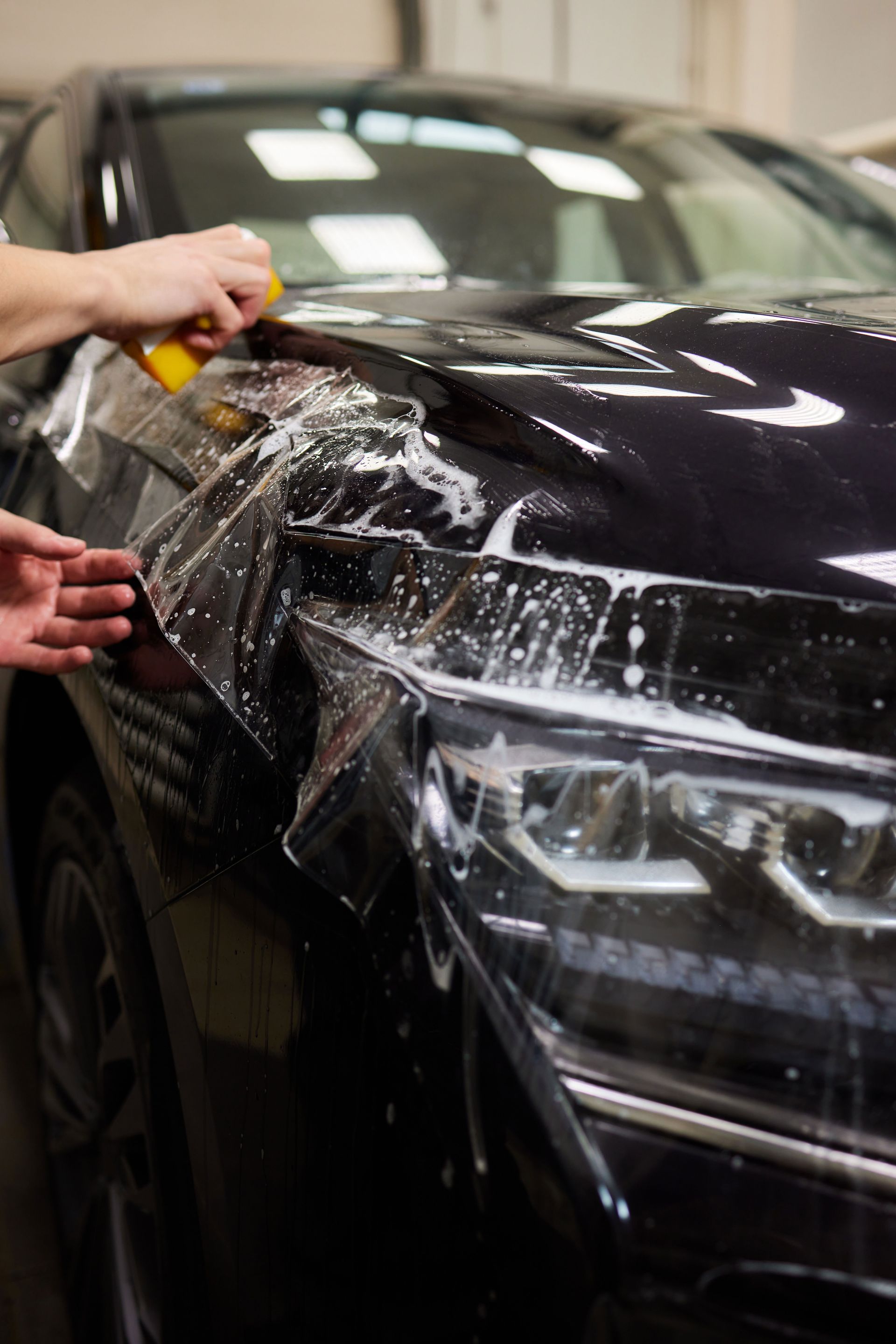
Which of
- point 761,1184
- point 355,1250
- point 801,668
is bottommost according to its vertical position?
point 355,1250

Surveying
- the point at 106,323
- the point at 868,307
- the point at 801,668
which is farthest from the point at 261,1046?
the point at 868,307

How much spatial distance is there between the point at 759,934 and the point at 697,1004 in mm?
44

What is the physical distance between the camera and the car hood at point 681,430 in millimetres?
523

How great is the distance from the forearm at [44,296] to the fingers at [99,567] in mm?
212

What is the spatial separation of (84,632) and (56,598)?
55mm

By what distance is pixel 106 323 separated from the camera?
0.93m

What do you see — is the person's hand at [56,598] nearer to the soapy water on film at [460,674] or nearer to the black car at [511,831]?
the black car at [511,831]

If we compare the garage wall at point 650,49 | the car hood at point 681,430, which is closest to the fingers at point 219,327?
the car hood at point 681,430

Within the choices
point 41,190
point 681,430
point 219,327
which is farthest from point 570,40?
point 681,430

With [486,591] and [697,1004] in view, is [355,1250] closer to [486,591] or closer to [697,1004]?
[697,1004]

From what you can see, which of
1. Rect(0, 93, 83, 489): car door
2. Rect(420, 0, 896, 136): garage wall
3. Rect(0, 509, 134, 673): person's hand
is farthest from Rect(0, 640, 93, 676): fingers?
Rect(420, 0, 896, 136): garage wall

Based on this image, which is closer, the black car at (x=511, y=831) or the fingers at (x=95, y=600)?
the black car at (x=511, y=831)

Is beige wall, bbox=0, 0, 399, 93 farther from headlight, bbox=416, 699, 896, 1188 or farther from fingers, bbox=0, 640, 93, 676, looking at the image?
headlight, bbox=416, 699, 896, 1188

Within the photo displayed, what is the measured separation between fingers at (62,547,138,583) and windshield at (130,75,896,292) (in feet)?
2.08
